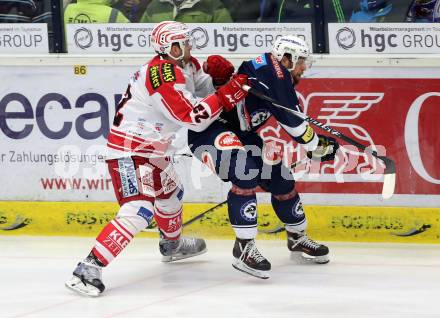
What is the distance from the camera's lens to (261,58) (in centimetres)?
574

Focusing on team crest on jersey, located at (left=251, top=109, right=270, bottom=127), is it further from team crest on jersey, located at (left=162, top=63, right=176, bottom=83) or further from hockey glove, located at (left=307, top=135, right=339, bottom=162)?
team crest on jersey, located at (left=162, top=63, right=176, bottom=83)

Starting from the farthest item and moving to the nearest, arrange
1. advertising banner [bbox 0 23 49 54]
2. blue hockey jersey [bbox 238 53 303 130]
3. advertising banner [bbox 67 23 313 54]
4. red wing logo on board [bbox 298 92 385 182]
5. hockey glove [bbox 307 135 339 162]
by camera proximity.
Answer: advertising banner [bbox 0 23 49 54]
advertising banner [bbox 67 23 313 54]
red wing logo on board [bbox 298 92 385 182]
hockey glove [bbox 307 135 339 162]
blue hockey jersey [bbox 238 53 303 130]

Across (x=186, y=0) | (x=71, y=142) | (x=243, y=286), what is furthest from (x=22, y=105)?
(x=243, y=286)

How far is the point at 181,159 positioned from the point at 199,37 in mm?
788

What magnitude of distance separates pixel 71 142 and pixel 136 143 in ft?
5.34

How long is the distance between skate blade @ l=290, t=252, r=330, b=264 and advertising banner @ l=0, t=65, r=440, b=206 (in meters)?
0.72

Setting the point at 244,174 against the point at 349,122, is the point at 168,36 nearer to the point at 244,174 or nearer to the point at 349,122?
the point at 244,174

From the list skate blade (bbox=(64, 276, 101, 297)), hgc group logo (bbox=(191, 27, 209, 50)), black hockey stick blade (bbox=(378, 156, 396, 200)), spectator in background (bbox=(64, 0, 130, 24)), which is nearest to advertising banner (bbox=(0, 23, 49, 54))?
spectator in background (bbox=(64, 0, 130, 24))

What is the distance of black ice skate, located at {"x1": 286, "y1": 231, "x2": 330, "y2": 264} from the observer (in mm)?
6055

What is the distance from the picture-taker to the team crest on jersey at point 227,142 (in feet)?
18.6

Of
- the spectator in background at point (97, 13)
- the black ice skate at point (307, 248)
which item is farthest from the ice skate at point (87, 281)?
the spectator in background at point (97, 13)

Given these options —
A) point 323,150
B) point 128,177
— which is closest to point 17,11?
point 128,177

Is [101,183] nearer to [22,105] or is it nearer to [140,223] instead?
[22,105]

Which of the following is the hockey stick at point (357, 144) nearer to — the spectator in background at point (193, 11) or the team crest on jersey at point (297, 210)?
the team crest on jersey at point (297, 210)
